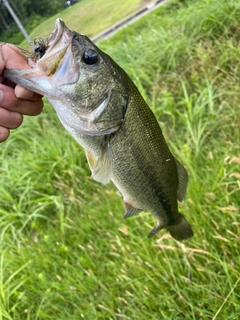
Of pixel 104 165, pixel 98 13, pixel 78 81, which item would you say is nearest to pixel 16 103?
pixel 78 81

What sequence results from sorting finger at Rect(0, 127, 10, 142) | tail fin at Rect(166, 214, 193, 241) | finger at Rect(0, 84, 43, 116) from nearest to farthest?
finger at Rect(0, 84, 43, 116), finger at Rect(0, 127, 10, 142), tail fin at Rect(166, 214, 193, 241)

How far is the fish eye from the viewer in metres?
1.27

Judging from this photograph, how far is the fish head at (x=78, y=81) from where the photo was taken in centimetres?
119

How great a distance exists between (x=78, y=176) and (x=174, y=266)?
1.66 metres

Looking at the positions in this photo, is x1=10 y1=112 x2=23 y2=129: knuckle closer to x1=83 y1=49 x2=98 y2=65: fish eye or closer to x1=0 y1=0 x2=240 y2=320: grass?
x1=83 y1=49 x2=98 y2=65: fish eye

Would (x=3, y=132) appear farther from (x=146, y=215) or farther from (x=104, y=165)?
(x=146, y=215)

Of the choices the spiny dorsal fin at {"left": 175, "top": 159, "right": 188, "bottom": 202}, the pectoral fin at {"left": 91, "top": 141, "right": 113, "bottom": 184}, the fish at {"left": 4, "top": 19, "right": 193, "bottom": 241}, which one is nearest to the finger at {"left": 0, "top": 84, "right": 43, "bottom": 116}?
the fish at {"left": 4, "top": 19, "right": 193, "bottom": 241}

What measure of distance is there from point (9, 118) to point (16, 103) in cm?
8

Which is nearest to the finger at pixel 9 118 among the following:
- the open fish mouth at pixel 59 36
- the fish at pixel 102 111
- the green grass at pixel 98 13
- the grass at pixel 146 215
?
the fish at pixel 102 111

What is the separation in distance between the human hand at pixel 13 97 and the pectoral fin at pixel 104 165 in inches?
12.7

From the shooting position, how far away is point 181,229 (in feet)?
5.60

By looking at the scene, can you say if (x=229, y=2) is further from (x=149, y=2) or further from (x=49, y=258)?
(x=149, y=2)

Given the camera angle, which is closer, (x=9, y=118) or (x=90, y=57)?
(x=90, y=57)

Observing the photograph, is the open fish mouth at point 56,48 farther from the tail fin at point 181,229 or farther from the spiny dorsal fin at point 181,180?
the tail fin at point 181,229
